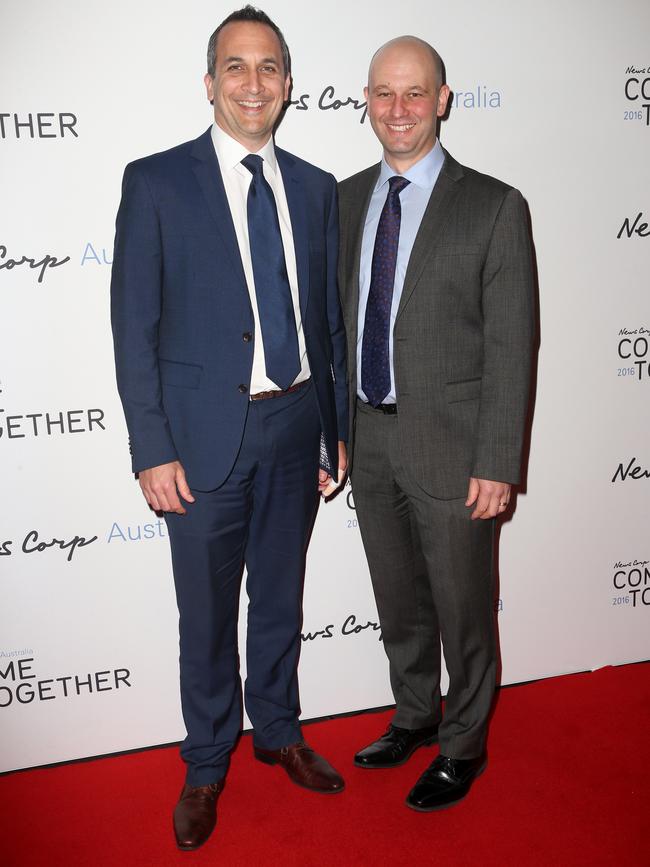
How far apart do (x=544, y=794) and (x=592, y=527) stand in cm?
103

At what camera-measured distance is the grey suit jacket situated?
214cm

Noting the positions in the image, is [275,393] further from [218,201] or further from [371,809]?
[371,809]

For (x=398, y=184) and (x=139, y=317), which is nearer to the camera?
(x=139, y=317)

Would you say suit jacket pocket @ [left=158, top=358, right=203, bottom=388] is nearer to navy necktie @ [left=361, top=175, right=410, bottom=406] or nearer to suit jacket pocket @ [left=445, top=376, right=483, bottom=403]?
navy necktie @ [left=361, top=175, right=410, bottom=406]

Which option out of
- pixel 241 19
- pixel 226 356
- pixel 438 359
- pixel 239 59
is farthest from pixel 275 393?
pixel 241 19

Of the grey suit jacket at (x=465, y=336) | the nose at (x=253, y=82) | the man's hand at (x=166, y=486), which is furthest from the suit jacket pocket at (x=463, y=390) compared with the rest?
the nose at (x=253, y=82)

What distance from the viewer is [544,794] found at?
8.00 ft

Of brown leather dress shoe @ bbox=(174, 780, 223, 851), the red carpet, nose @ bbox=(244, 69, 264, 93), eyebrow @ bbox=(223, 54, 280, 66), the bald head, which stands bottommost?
the red carpet

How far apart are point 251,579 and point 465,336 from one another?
100cm

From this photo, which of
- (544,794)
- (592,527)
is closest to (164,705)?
(544,794)

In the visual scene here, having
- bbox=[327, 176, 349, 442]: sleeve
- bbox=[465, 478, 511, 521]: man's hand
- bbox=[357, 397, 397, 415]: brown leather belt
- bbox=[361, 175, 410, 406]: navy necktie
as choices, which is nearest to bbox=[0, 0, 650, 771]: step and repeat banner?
bbox=[327, 176, 349, 442]: sleeve

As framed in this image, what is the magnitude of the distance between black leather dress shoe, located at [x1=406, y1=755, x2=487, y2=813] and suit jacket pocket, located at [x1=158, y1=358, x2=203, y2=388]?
138 centimetres

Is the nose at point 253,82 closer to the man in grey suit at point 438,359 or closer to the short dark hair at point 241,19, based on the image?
the short dark hair at point 241,19

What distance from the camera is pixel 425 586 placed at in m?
2.55
